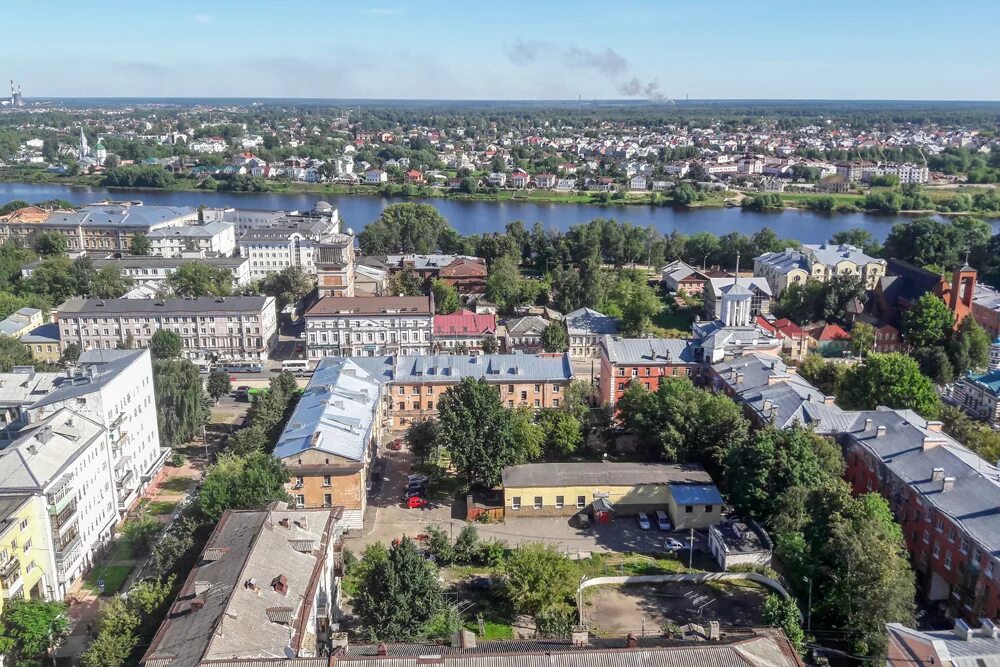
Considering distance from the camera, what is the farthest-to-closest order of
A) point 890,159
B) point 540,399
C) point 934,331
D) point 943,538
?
point 890,159, point 934,331, point 540,399, point 943,538

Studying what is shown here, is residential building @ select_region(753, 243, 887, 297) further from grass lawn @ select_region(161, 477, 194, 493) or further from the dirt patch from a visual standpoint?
grass lawn @ select_region(161, 477, 194, 493)

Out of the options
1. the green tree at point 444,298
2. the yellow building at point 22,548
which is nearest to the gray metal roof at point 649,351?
the green tree at point 444,298

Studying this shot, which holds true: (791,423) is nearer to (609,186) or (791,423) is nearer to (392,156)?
(609,186)

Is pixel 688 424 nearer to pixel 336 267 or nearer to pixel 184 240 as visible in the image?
pixel 336 267

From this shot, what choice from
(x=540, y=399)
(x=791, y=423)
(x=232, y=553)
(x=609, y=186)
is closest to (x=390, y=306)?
(x=540, y=399)

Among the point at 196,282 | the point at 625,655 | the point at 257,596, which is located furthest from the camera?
the point at 196,282

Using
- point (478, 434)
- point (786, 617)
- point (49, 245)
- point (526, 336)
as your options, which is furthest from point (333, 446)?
point (49, 245)
